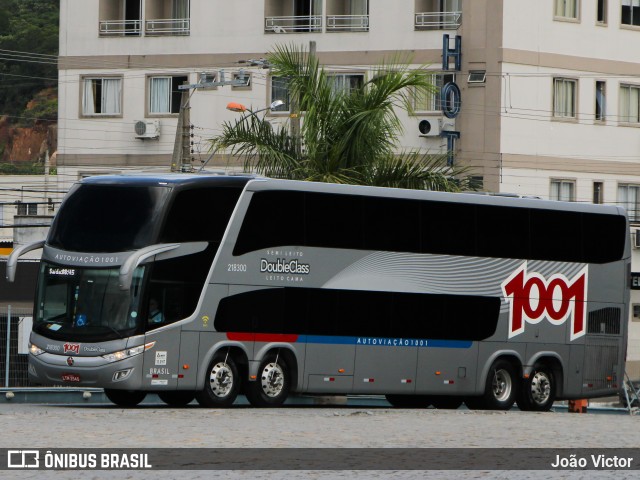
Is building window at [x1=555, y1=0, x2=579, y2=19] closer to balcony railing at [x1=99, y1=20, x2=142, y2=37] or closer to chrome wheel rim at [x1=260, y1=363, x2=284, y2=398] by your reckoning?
balcony railing at [x1=99, y1=20, x2=142, y2=37]

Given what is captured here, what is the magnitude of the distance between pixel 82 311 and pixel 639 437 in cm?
995

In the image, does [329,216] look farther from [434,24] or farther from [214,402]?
[434,24]

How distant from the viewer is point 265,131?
33.2 meters

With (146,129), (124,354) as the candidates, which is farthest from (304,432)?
(146,129)

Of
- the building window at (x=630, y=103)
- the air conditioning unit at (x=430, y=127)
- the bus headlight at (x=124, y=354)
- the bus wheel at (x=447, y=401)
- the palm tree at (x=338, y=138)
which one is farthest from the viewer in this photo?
the building window at (x=630, y=103)

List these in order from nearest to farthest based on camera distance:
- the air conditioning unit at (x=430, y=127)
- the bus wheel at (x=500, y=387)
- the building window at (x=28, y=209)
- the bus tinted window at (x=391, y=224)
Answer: the bus tinted window at (x=391, y=224), the bus wheel at (x=500, y=387), the air conditioning unit at (x=430, y=127), the building window at (x=28, y=209)

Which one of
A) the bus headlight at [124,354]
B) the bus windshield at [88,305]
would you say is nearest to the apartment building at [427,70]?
the bus windshield at [88,305]

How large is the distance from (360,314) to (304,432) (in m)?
9.22

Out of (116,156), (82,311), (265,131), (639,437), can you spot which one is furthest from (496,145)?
(639,437)

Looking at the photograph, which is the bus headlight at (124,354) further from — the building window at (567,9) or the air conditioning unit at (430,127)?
the building window at (567,9)

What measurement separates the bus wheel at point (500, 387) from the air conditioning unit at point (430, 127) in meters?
24.2

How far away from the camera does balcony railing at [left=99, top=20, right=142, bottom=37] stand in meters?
→ 59.4

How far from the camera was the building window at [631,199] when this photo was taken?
56.7 metres

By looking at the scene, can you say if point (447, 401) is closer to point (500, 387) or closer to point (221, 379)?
point (500, 387)
